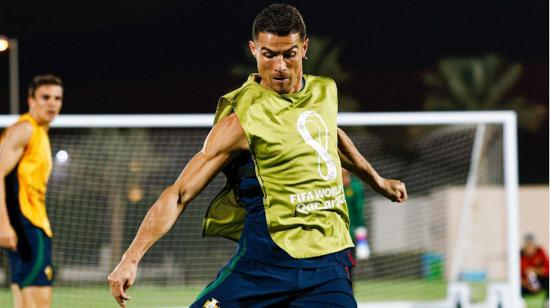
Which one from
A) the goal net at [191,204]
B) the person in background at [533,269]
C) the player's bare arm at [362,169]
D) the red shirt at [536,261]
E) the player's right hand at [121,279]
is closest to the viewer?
the player's right hand at [121,279]

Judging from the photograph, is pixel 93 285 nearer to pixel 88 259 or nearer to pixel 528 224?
pixel 88 259

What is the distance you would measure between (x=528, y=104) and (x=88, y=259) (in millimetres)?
51499

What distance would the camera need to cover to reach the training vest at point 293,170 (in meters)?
4.41

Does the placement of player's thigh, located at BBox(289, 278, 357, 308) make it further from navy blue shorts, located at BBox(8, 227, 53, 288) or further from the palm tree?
the palm tree

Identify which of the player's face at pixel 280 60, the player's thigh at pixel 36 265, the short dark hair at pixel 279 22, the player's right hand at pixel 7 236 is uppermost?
the short dark hair at pixel 279 22

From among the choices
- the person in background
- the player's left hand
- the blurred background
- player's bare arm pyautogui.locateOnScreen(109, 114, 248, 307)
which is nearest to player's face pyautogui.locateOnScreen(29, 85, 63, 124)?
the player's left hand

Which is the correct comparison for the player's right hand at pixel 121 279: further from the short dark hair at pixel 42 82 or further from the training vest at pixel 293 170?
the short dark hair at pixel 42 82

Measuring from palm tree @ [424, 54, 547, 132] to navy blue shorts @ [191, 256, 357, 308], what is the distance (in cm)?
5340

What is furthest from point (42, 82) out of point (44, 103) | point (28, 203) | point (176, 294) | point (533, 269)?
point (533, 269)

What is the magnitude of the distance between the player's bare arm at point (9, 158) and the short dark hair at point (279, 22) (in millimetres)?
4055

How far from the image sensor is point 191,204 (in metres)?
Result: 13.5

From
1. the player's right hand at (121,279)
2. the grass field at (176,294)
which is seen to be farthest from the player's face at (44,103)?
the grass field at (176,294)

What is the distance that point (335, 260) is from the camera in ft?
14.6

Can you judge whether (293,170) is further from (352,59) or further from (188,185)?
(352,59)
